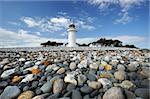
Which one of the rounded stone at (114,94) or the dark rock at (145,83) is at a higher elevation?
the dark rock at (145,83)

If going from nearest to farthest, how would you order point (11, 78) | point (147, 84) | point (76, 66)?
point (147, 84) → point (11, 78) → point (76, 66)

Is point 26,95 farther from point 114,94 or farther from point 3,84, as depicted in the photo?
point 114,94

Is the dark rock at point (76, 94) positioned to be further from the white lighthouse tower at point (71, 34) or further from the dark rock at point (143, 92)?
the white lighthouse tower at point (71, 34)

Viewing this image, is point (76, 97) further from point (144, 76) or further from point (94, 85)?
point (144, 76)

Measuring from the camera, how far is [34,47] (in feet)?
55.1

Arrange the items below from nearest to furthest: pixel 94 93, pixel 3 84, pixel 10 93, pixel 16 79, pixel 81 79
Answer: pixel 94 93 → pixel 10 93 → pixel 81 79 → pixel 3 84 → pixel 16 79

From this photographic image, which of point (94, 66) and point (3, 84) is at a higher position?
point (94, 66)

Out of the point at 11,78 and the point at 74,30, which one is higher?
the point at 74,30

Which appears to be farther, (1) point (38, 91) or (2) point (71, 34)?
(2) point (71, 34)

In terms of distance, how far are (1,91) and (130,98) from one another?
7.40 feet

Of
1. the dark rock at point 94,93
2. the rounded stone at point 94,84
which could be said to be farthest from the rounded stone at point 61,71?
A: the dark rock at point 94,93

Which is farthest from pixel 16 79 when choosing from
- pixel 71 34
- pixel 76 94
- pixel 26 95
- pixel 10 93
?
pixel 71 34

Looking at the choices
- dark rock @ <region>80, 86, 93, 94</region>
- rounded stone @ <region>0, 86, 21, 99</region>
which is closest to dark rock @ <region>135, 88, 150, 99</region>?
dark rock @ <region>80, 86, 93, 94</region>

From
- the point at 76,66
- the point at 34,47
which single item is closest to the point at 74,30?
the point at 34,47
